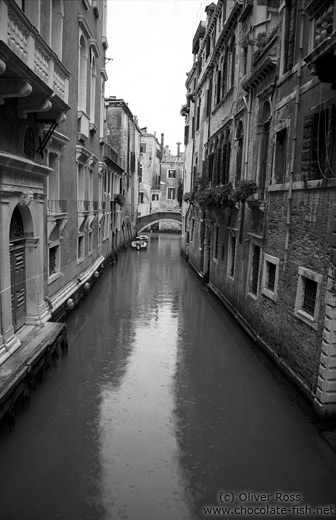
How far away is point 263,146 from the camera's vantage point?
11.0 m

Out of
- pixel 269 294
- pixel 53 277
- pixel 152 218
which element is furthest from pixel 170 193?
pixel 269 294

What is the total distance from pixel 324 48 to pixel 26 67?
Result: 4178 millimetres

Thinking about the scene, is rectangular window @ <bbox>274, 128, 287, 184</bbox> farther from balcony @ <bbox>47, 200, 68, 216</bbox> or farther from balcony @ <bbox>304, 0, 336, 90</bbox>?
balcony @ <bbox>47, 200, 68, 216</bbox>

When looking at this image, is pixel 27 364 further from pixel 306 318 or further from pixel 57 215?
pixel 306 318

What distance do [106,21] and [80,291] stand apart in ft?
42.0

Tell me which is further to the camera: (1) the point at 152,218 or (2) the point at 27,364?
(1) the point at 152,218

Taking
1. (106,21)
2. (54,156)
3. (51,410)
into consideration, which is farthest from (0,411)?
(106,21)

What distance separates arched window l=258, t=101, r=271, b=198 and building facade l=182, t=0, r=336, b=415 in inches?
1.0

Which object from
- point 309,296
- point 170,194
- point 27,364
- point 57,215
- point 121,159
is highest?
point 121,159

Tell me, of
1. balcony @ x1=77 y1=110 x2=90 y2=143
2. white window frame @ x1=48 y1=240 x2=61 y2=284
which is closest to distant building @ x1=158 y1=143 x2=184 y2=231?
balcony @ x1=77 y1=110 x2=90 y2=143

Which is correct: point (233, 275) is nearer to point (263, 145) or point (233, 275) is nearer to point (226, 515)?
point (263, 145)

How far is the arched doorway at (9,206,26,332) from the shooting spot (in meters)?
8.31

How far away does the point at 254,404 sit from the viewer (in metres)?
7.65

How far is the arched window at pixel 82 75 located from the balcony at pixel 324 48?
8646 millimetres
